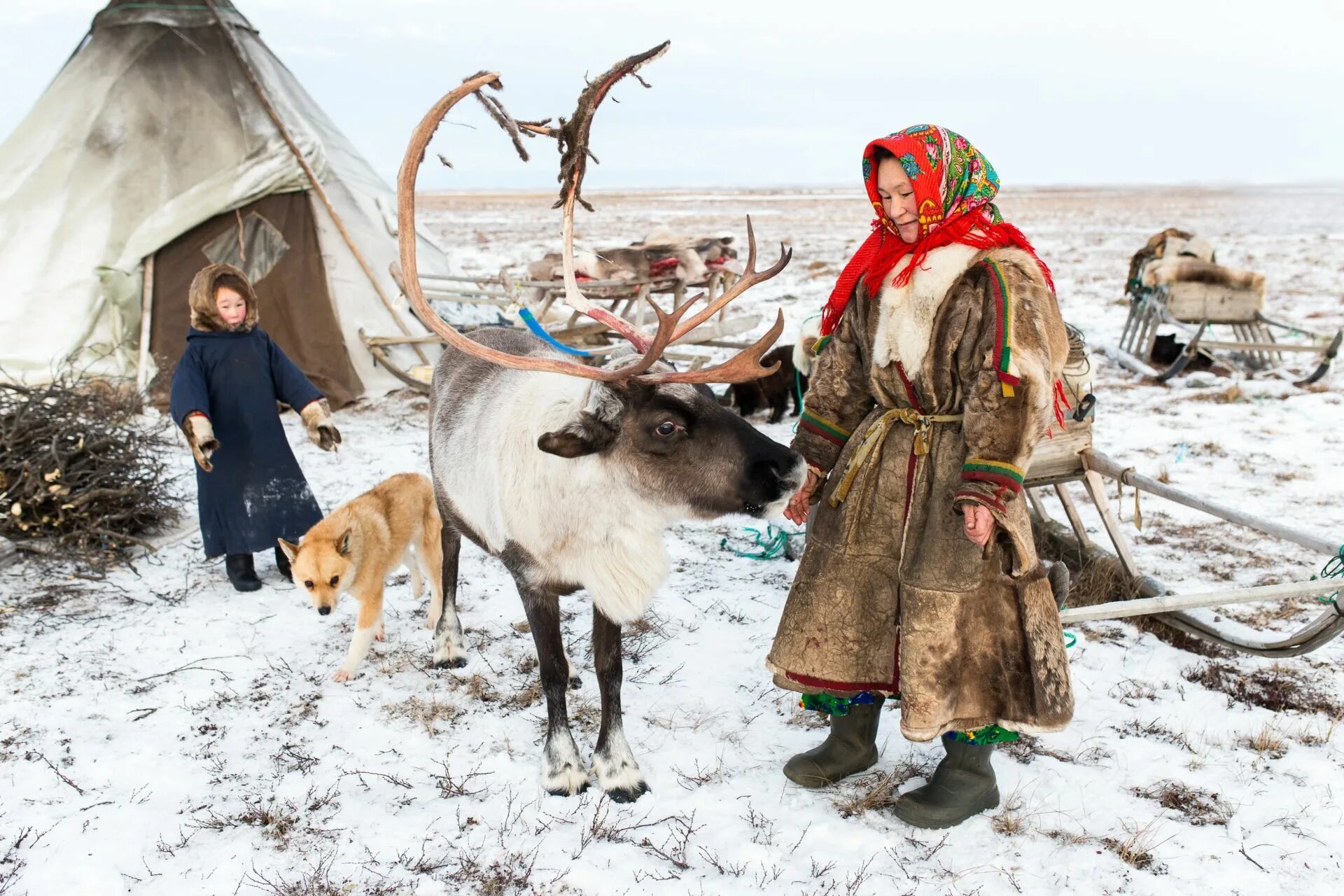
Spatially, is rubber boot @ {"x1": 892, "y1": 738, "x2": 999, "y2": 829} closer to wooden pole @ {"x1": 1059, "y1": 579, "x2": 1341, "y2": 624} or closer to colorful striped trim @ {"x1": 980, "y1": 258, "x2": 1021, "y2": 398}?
wooden pole @ {"x1": 1059, "y1": 579, "x2": 1341, "y2": 624}

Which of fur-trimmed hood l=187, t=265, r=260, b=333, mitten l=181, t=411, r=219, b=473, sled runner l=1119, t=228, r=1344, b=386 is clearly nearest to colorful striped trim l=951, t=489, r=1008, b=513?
mitten l=181, t=411, r=219, b=473

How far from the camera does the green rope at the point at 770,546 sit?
502 cm

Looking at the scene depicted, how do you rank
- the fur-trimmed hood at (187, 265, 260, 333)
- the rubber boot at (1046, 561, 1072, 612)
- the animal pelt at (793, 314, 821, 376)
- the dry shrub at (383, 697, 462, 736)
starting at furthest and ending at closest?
1. the animal pelt at (793, 314, 821, 376)
2. the fur-trimmed hood at (187, 265, 260, 333)
3. the dry shrub at (383, 697, 462, 736)
4. the rubber boot at (1046, 561, 1072, 612)

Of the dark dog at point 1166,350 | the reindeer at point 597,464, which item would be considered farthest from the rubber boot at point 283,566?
the dark dog at point 1166,350

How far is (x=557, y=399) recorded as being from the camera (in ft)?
9.32

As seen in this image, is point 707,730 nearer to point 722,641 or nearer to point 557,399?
point 722,641

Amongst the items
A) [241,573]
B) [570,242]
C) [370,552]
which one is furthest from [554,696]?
[241,573]

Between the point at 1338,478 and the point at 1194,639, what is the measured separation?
132 inches

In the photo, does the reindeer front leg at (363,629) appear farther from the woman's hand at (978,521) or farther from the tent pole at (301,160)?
the tent pole at (301,160)

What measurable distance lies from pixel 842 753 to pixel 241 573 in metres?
3.40

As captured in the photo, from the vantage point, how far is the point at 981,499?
2314 mm

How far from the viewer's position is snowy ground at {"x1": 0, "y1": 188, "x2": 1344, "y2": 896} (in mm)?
2570

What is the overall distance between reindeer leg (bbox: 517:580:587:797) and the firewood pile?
303 centimetres

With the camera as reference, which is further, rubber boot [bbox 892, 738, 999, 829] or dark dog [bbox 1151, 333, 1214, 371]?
dark dog [bbox 1151, 333, 1214, 371]
